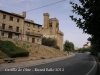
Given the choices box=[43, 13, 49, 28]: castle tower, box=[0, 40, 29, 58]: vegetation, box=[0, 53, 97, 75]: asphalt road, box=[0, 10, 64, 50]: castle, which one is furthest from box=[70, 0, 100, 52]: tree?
box=[43, 13, 49, 28]: castle tower

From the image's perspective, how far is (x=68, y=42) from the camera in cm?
8794

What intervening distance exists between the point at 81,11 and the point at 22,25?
46874 mm

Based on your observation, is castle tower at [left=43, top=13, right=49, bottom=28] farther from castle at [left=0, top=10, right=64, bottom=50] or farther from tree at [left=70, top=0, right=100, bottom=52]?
tree at [left=70, top=0, right=100, bottom=52]

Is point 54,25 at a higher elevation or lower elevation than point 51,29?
higher

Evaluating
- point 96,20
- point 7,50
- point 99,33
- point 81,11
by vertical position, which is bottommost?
point 7,50

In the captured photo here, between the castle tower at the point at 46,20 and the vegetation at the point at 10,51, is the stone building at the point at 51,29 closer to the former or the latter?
the castle tower at the point at 46,20

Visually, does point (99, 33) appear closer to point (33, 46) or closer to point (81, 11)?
point (81, 11)

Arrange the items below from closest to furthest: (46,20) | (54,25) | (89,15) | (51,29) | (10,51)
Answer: (89,15) < (10,51) < (51,29) < (54,25) < (46,20)

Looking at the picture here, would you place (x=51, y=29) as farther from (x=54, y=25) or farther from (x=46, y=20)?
(x=46, y=20)

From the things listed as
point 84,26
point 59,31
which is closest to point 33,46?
point 84,26

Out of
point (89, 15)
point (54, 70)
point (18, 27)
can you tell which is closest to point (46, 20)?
point (18, 27)

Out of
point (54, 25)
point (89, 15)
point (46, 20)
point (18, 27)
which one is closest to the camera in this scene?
point (89, 15)

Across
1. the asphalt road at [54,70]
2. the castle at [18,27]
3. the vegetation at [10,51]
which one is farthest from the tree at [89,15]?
the castle at [18,27]

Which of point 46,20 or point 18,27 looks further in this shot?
point 46,20
